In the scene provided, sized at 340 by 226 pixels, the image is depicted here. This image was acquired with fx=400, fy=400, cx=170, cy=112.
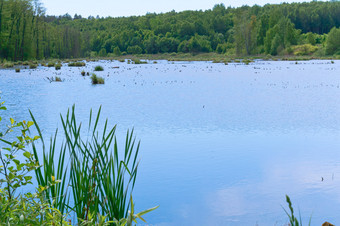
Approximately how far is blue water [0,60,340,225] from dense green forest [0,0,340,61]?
42.1 metres

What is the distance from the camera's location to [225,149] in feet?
30.3

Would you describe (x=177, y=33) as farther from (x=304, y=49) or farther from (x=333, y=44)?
(x=333, y=44)

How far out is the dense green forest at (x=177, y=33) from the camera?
58250mm

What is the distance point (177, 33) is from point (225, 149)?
141782 millimetres

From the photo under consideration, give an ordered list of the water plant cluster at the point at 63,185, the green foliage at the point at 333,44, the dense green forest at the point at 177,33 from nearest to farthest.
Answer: the water plant cluster at the point at 63,185 → the dense green forest at the point at 177,33 → the green foliage at the point at 333,44

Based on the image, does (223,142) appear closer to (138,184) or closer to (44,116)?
(138,184)

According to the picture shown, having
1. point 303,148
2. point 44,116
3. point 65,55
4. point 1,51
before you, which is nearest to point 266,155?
point 303,148

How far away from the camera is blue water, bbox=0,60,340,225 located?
19.4 ft

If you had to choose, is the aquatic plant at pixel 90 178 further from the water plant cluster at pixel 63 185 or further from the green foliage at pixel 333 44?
the green foliage at pixel 333 44

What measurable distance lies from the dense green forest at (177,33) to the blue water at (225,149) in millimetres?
42123

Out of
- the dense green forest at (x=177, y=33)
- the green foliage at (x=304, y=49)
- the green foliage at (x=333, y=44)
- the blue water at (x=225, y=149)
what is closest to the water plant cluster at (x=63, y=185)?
the blue water at (x=225, y=149)

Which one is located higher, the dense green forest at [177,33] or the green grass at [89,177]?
the dense green forest at [177,33]

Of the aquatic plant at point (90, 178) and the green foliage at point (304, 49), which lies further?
the green foliage at point (304, 49)

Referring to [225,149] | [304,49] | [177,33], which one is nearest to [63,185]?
[225,149]
